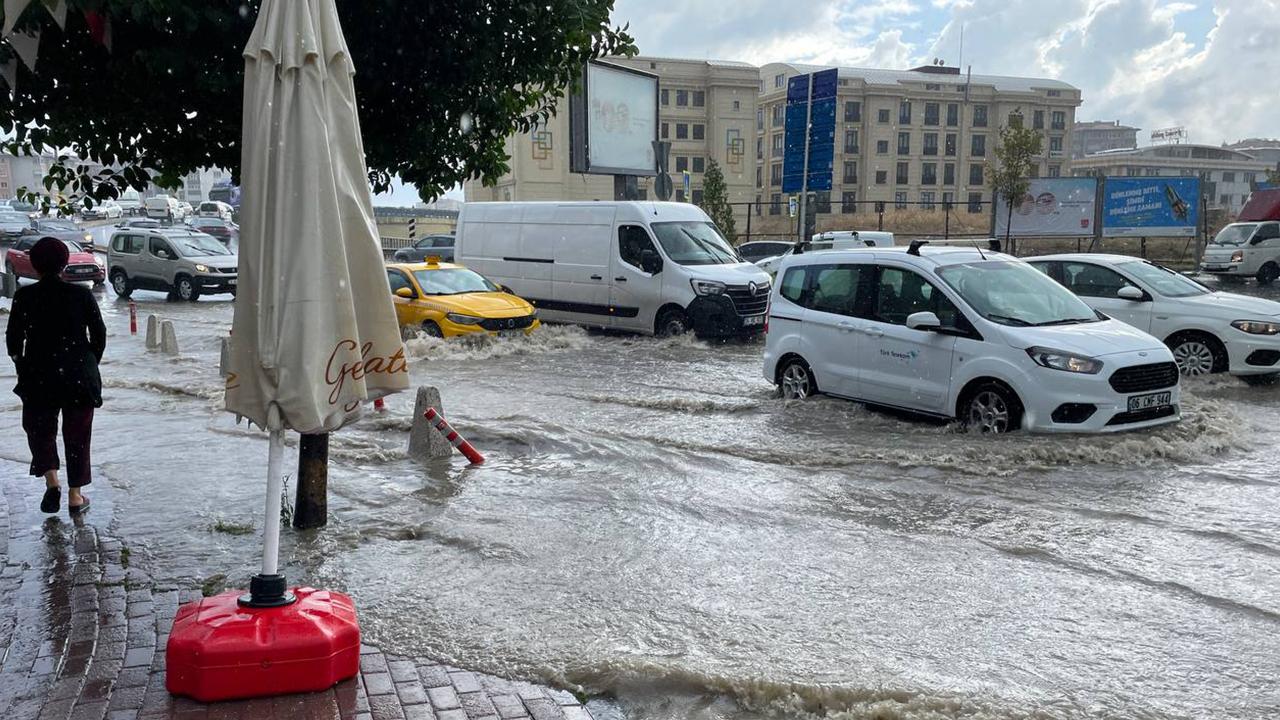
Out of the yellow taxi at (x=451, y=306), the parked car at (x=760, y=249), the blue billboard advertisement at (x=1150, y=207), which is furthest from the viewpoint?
the blue billboard advertisement at (x=1150, y=207)

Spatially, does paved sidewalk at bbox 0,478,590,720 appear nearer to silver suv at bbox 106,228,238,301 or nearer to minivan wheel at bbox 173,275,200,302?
silver suv at bbox 106,228,238,301

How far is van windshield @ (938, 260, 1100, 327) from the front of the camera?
970cm

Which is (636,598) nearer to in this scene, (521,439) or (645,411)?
(521,439)

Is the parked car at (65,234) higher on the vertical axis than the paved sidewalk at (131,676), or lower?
higher

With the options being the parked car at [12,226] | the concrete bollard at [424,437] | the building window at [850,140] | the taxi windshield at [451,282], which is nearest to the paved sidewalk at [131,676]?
the concrete bollard at [424,437]

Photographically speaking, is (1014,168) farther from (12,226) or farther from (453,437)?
(12,226)

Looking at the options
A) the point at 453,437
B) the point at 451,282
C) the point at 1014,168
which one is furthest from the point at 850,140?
the point at 453,437

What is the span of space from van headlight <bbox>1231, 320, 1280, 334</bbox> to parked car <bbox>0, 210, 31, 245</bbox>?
5124cm

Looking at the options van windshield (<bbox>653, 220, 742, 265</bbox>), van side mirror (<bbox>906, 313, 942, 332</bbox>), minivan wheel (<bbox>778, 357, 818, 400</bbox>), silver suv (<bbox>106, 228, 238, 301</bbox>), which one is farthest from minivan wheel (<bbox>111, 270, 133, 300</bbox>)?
van side mirror (<bbox>906, 313, 942, 332</bbox>)

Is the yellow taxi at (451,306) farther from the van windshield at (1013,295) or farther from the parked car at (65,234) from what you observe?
the parked car at (65,234)

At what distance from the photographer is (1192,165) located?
127562mm

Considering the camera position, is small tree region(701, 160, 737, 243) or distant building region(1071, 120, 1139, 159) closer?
small tree region(701, 160, 737, 243)

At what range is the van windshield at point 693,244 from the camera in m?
17.8

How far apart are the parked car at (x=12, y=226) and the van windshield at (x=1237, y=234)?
49.5 m
